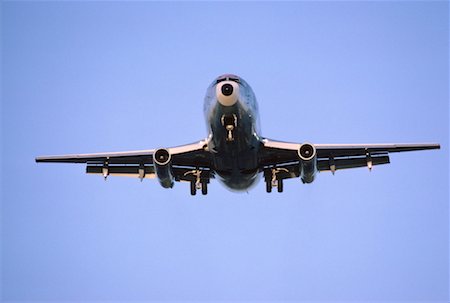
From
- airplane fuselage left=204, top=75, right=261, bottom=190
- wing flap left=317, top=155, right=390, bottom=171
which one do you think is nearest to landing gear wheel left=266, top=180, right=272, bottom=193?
airplane fuselage left=204, top=75, right=261, bottom=190

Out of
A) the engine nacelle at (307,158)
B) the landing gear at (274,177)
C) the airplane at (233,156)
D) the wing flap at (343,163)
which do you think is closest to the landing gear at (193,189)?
the airplane at (233,156)

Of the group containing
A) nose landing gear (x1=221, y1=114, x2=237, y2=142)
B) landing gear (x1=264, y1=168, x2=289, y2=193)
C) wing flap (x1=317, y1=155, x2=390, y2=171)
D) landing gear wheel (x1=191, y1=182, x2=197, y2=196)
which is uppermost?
nose landing gear (x1=221, y1=114, x2=237, y2=142)

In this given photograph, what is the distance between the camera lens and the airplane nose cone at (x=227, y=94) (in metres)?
32.1

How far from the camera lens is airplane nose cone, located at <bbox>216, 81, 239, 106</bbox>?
32.1 m

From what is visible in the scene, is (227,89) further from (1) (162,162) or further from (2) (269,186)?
(2) (269,186)

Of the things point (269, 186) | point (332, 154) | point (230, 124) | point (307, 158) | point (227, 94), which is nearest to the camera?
point (227, 94)

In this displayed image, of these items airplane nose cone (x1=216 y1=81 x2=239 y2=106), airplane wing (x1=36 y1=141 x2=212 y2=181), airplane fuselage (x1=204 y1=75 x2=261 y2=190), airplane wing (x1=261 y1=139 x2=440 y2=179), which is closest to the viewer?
airplane nose cone (x1=216 y1=81 x2=239 y2=106)

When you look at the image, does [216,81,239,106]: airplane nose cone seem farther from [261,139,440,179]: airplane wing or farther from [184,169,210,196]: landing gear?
[184,169,210,196]: landing gear

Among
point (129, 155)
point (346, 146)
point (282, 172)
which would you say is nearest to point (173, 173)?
point (129, 155)

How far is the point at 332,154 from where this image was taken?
38.5 metres

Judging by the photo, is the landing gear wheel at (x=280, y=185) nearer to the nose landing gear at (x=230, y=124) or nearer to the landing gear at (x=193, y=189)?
the landing gear at (x=193, y=189)

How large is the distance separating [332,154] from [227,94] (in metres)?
8.78

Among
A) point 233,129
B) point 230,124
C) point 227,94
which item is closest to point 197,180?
point 233,129

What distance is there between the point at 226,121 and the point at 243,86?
188cm
